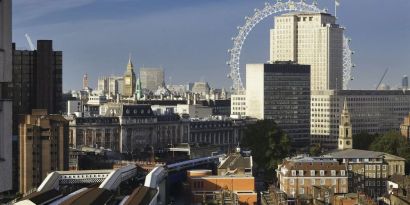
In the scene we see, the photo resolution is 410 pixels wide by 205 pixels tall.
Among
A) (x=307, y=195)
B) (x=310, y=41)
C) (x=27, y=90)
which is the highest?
(x=310, y=41)

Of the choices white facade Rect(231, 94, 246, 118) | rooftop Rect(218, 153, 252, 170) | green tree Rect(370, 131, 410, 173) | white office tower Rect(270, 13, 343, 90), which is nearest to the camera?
rooftop Rect(218, 153, 252, 170)

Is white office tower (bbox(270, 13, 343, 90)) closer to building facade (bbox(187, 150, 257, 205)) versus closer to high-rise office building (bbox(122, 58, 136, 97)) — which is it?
high-rise office building (bbox(122, 58, 136, 97))

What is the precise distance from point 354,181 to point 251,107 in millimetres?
48047

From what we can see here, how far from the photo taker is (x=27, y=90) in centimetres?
6469

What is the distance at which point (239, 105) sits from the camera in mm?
108562

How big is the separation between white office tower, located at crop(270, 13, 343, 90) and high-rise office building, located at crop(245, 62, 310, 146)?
92.9ft

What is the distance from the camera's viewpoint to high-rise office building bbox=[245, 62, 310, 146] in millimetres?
98750

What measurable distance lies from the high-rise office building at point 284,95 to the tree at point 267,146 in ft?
92.2

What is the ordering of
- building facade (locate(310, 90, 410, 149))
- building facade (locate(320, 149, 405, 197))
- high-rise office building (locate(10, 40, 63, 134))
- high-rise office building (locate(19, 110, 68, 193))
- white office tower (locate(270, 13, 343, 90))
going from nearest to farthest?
high-rise office building (locate(19, 110, 68, 193)), building facade (locate(320, 149, 405, 197)), high-rise office building (locate(10, 40, 63, 134)), building facade (locate(310, 90, 410, 149)), white office tower (locate(270, 13, 343, 90))

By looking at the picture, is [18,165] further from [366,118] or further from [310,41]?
[310,41]

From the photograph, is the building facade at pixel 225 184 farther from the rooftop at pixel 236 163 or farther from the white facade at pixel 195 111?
the white facade at pixel 195 111

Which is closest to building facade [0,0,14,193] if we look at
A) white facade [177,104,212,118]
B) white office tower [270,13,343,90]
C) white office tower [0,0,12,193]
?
white office tower [0,0,12,193]

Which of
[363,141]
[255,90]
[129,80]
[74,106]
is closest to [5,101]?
[363,141]

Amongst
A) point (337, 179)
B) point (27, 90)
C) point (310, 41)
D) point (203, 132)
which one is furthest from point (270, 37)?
point (337, 179)
